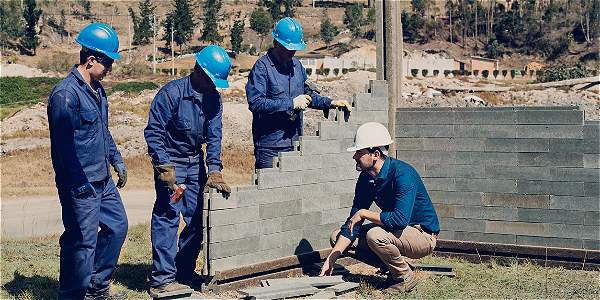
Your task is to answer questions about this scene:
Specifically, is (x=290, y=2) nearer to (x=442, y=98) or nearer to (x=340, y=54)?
(x=340, y=54)

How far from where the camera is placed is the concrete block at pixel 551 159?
705 cm

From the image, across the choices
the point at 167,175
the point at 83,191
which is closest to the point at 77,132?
the point at 83,191

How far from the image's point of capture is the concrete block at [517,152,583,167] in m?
7.05

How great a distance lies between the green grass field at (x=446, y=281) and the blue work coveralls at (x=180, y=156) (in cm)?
48

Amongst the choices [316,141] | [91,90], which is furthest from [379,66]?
[91,90]

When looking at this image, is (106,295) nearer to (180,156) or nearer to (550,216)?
(180,156)

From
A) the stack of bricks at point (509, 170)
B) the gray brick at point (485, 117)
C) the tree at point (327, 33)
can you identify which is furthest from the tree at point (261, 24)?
the gray brick at point (485, 117)

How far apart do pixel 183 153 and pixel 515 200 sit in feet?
11.4

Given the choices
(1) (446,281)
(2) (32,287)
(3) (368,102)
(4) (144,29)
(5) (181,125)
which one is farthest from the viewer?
(4) (144,29)

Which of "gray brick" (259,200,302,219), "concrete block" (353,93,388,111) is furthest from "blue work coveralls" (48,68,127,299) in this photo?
"concrete block" (353,93,388,111)

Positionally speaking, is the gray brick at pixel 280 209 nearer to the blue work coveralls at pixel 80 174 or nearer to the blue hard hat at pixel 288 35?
the blue work coveralls at pixel 80 174

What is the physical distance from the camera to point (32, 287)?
625cm

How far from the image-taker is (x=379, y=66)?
7914mm

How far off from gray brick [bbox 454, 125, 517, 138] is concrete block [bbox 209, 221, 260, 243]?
8.33 feet
